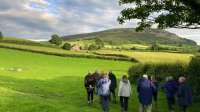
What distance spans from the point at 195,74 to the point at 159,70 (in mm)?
13038

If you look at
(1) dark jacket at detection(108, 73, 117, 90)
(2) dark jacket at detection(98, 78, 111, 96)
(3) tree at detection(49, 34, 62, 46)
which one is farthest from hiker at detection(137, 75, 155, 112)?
(3) tree at detection(49, 34, 62, 46)

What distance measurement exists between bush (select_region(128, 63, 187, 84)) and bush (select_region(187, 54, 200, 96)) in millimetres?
2941

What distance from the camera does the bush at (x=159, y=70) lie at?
38344mm

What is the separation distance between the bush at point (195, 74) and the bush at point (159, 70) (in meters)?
2.94

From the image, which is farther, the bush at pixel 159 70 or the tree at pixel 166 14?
the bush at pixel 159 70

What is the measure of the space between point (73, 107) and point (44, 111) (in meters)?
3.05

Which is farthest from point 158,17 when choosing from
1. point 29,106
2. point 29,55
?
point 29,55

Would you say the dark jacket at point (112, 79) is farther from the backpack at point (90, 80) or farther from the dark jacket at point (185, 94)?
the dark jacket at point (185, 94)

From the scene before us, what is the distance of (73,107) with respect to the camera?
27328 mm

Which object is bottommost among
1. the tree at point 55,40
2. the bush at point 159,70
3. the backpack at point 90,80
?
the bush at point 159,70

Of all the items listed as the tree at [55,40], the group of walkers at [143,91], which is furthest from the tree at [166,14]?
the tree at [55,40]

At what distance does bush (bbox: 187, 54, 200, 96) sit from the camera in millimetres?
31750

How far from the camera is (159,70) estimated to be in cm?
4519

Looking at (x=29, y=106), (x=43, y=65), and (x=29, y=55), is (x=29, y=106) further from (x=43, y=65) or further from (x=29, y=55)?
(x=29, y=55)
